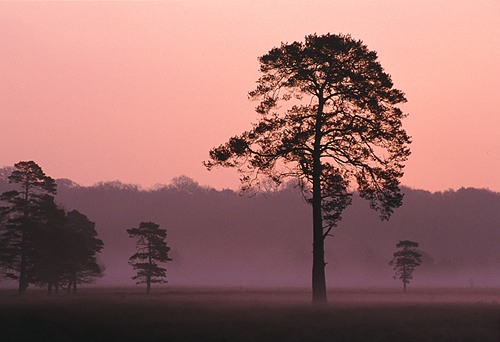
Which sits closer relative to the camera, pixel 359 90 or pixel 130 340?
pixel 130 340

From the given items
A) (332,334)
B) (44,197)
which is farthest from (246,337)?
(44,197)

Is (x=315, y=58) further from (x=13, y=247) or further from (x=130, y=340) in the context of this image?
(x=13, y=247)

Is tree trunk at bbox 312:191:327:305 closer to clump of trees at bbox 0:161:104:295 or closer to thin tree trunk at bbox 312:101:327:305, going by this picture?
thin tree trunk at bbox 312:101:327:305

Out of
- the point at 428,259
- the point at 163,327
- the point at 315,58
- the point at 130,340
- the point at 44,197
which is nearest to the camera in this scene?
the point at 130,340

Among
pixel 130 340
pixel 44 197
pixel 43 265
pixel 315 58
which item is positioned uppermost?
pixel 315 58

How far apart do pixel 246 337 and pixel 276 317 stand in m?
5.85

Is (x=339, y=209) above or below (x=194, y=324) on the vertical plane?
above

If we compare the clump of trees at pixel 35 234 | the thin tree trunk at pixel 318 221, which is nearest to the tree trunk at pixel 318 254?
the thin tree trunk at pixel 318 221

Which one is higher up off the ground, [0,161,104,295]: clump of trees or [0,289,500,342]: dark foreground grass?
[0,161,104,295]: clump of trees

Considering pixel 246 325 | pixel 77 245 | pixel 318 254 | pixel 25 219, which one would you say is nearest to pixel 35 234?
pixel 25 219

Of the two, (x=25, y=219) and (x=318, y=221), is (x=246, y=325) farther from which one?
(x=25, y=219)

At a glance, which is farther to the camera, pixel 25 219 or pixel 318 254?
pixel 25 219

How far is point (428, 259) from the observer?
170625mm

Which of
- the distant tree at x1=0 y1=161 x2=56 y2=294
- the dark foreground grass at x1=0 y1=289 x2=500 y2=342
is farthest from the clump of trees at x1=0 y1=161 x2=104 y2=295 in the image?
the dark foreground grass at x1=0 y1=289 x2=500 y2=342
